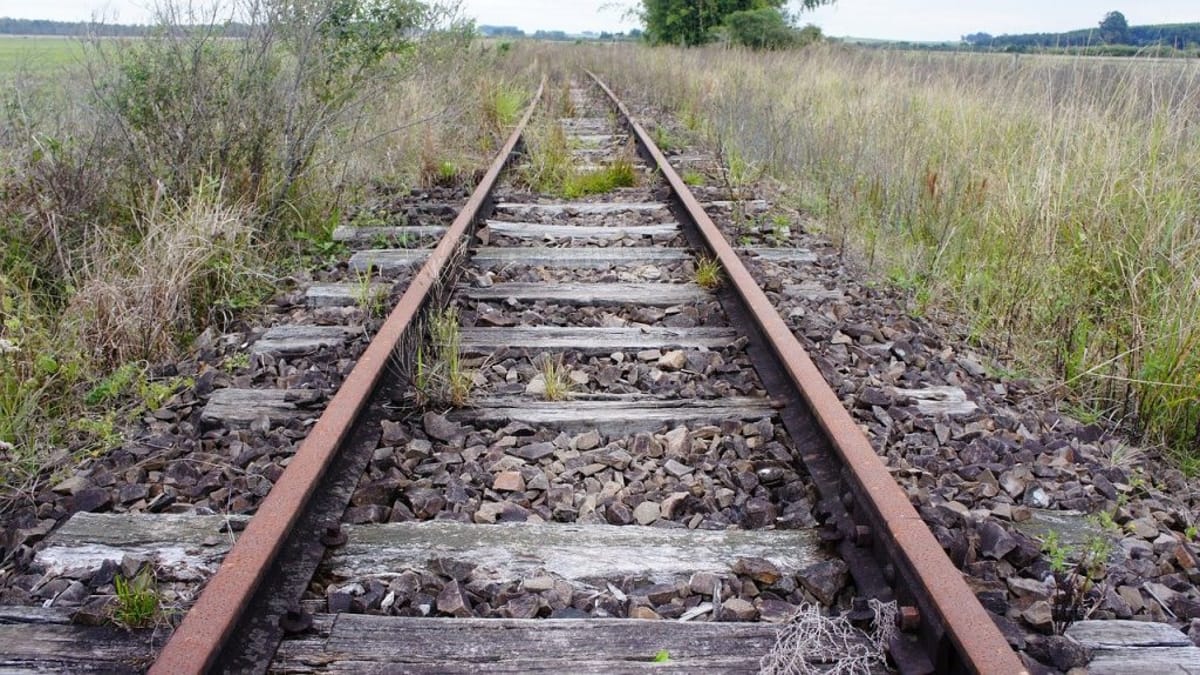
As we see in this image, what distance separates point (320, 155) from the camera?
6047 mm

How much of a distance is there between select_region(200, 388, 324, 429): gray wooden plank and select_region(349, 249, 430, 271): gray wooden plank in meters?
1.57

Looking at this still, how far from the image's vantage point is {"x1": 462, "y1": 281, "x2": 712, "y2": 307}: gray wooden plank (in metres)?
4.41

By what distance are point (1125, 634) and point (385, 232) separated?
4.37 meters

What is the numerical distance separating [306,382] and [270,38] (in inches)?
126

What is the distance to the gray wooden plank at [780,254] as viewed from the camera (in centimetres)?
516

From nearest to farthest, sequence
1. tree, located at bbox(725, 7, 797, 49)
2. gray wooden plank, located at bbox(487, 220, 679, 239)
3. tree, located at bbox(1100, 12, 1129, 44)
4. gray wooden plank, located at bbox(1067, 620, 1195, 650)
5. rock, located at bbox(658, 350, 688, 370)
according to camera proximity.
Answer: gray wooden plank, located at bbox(1067, 620, 1195, 650) < rock, located at bbox(658, 350, 688, 370) < gray wooden plank, located at bbox(487, 220, 679, 239) < tree, located at bbox(1100, 12, 1129, 44) < tree, located at bbox(725, 7, 797, 49)

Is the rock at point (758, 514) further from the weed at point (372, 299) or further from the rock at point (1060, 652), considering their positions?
the weed at point (372, 299)

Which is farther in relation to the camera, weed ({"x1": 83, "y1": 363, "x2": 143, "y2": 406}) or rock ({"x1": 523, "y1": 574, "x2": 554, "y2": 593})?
weed ({"x1": 83, "y1": 363, "x2": 143, "y2": 406})

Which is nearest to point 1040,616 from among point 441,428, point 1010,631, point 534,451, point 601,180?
point 1010,631

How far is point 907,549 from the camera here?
6.77 feet

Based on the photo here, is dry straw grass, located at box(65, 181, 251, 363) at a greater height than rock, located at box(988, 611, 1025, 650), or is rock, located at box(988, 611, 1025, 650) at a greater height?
dry straw grass, located at box(65, 181, 251, 363)

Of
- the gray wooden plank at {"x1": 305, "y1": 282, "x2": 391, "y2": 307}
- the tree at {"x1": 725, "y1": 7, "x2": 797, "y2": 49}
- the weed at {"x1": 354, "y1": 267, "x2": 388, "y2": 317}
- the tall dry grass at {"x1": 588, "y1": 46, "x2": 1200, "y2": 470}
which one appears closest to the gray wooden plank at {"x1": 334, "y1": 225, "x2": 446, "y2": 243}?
the gray wooden plank at {"x1": 305, "y1": 282, "x2": 391, "y2": 307}

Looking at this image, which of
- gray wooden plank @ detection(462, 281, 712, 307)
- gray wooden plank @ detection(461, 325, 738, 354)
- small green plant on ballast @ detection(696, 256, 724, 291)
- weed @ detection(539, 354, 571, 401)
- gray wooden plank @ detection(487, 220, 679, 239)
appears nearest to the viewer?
weed @ detection(539, 354, 571, 401)

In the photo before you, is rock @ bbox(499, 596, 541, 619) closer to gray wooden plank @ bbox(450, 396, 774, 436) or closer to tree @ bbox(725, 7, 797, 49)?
gray wooden plank @ bbox(450, 396, 774, 436)
